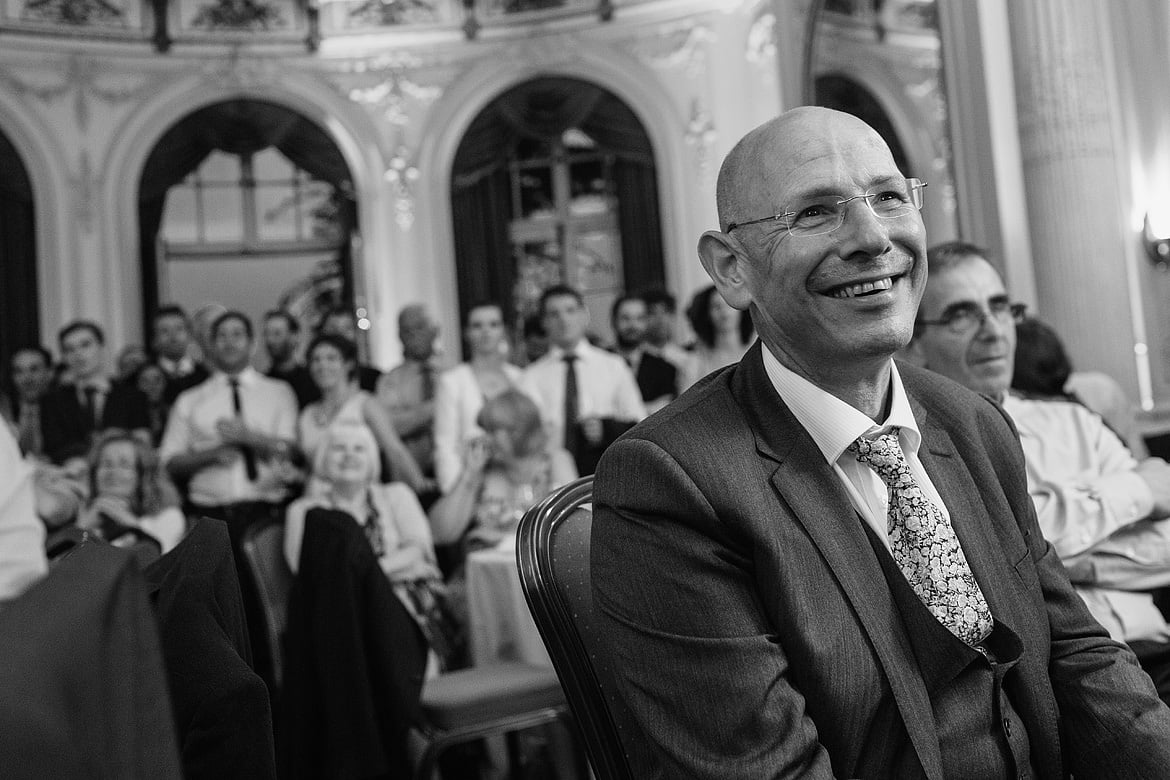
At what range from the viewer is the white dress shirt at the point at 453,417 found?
4734mm

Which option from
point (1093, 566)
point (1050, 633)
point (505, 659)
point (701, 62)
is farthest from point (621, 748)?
point (701, 62)

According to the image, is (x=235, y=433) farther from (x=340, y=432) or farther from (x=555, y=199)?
(x=555, y=199)

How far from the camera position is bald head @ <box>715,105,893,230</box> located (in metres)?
1.31

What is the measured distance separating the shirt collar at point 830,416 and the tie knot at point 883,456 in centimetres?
1

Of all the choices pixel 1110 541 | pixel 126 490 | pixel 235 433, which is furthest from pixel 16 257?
pixel 1110 541

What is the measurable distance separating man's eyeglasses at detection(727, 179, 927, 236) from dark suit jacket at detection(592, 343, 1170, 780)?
18 centimetres

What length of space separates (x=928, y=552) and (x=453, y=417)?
365 centimetres

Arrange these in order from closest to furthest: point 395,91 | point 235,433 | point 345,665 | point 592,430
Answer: point 345,665 < point 592,430 < point 235,433 < point 395,91

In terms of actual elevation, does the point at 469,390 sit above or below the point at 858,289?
above

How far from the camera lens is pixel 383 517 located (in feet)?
13.0

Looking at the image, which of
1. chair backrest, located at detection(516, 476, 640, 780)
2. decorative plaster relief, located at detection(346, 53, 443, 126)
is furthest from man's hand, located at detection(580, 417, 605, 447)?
decorative plaster relief, located at detection(346, 53, 443, 126)

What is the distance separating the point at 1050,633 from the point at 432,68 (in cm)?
964

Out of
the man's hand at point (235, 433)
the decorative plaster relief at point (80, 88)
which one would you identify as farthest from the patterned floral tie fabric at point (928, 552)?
the decorative plaster relief at point (80, 88)

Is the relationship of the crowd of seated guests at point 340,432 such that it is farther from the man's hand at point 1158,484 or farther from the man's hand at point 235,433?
the man's hand at point 1158,484
